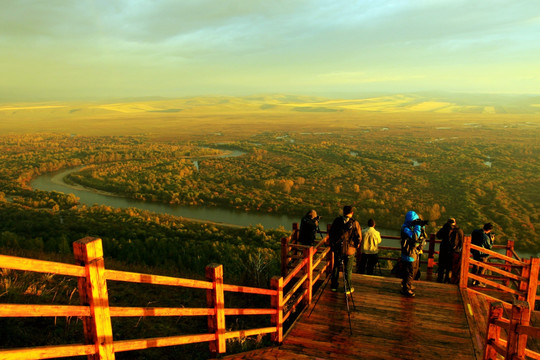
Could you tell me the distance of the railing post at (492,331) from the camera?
388 cm

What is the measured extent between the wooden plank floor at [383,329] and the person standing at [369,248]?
1.28 metres

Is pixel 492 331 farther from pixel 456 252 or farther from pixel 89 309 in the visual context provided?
pixel 456 252

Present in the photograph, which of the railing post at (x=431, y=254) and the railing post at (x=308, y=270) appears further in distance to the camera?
the railing post at (x=431, y=254)

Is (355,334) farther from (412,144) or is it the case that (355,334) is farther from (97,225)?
(412,144)

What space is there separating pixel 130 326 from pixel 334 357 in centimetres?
364

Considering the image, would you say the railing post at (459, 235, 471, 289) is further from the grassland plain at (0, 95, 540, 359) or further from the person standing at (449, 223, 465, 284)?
the grassland plain at (0, 95, 540, 359)

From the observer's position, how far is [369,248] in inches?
344

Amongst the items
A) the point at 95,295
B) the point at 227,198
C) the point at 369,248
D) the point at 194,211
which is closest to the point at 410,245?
the point at 369,248

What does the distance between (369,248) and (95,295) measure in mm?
7140

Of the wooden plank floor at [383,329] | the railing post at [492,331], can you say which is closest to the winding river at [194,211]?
the wooden plank floor at [383,329]

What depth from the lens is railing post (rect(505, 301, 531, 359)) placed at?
3.45 metres

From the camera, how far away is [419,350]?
17.6ft

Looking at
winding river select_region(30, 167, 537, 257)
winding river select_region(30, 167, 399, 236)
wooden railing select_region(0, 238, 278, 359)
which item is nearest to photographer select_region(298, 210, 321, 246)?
wooden railing select_region(0, 238, 278, 359)

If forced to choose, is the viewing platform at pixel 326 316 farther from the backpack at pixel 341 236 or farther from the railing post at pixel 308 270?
the backpack at pixel 341 236
